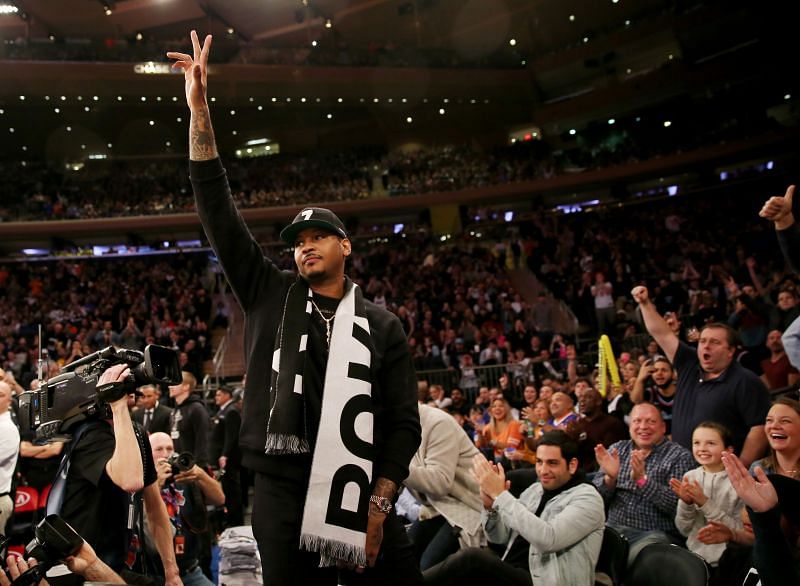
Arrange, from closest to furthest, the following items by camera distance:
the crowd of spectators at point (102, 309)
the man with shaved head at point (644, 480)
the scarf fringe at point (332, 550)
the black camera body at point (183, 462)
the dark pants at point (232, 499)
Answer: the scarf fringe at point (332, 550) < the black camera body at point (183, 462) < the man with shaved head at point (644, 480) < the dark pants at point (232, 499) < the crowd of spectators at point (102, 309)

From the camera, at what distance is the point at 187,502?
384cm

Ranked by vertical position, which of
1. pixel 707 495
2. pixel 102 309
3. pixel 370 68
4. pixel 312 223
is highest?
pixel 370 68

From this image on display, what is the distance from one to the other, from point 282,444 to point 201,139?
2.99ft

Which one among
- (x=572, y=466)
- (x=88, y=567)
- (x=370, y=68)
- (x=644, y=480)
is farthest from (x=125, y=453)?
(x=370, y=68)

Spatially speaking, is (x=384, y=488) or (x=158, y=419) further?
(x=158, y=419)

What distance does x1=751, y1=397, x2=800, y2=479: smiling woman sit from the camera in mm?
2854

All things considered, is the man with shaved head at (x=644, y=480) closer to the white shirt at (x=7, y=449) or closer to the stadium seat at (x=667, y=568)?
the stadium seat at (x=667, y=568)

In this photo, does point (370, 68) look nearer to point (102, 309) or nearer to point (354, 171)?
point (354, 171)

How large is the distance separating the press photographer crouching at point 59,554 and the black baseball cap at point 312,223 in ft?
3.55

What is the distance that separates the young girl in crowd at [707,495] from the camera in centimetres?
309

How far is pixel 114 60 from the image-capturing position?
60.5ft

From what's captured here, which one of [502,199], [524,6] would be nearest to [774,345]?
[502,199]

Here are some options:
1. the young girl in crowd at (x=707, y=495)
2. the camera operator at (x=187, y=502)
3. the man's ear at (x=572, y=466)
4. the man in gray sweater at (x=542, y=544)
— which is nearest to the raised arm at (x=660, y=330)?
the young girl in crowd at (x=707, y=495)

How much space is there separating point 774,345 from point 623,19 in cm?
1808
